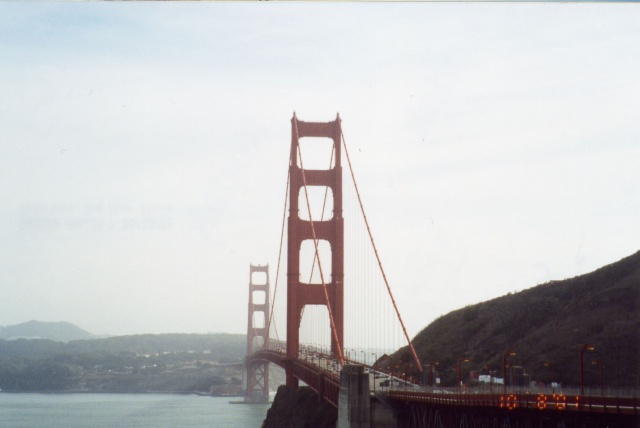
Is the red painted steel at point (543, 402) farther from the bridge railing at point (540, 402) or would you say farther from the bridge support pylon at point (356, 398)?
the bridge support pylon at point (356, 398)

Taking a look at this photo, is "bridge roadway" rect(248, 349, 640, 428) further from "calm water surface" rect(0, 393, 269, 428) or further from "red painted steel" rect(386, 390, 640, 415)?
"calm water surface" rect(0, 393, 269, 428)

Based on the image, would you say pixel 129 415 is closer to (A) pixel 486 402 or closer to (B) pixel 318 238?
(B) pixel 318 238

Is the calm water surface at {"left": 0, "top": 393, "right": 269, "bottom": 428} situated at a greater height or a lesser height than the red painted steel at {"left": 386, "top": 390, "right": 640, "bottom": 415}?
lesser

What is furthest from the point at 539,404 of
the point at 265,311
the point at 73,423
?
the point at 265,311

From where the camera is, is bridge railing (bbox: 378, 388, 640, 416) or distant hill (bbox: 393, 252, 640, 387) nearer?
bridge railing (bbox: 378, 388, 640, 416)

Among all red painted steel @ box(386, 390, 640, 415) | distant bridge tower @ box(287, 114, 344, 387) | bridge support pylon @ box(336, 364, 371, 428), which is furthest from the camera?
distant bridge tower @ box(287, 114, 344, 387)

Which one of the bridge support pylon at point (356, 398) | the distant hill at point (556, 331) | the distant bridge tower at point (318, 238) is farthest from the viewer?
the distant bridge tower at point (318, 238)

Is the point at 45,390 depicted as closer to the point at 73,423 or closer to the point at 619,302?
the point at 73,423

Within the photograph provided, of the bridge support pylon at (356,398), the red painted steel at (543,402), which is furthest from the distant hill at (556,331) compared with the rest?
the red painted steel at (543,402)

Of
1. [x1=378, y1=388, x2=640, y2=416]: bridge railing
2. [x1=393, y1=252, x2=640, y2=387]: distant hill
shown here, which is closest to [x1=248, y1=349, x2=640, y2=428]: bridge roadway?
[x1=378, y1=388, x2=640, y2=416]: bridge railing
